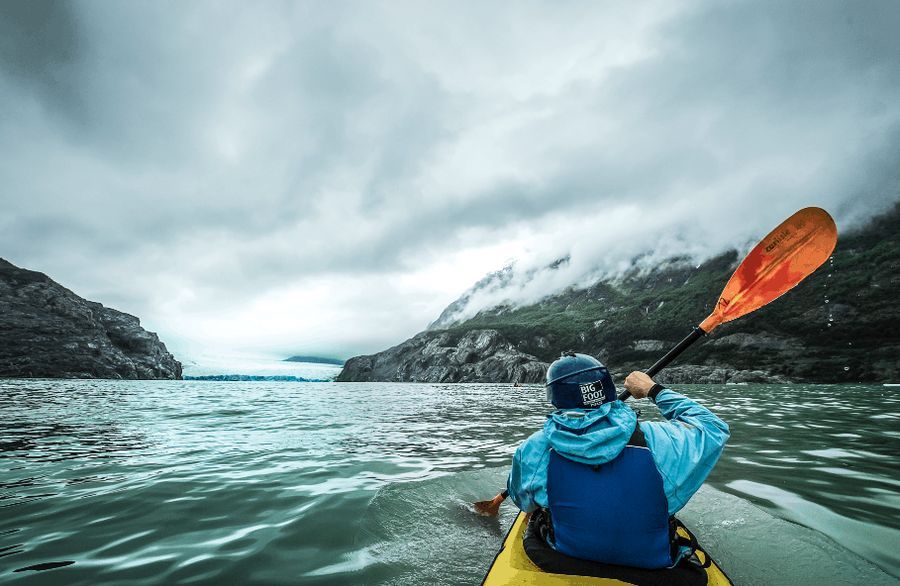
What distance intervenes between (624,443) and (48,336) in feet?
754

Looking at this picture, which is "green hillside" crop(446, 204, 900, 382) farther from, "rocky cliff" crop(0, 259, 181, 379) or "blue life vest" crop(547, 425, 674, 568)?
"rocky cliff" crop(0, 259, 181, 379)

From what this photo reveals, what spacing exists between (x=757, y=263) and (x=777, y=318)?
189m

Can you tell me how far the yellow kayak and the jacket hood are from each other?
3.32 ft

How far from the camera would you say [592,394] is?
406 cm

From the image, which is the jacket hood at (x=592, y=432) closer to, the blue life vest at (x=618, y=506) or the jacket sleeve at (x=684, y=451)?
the blue life vest at (x=618, y=506)

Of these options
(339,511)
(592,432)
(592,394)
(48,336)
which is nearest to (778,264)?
(592,394)

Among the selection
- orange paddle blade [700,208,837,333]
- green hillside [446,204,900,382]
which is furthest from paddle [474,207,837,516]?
green hillside [446,204,900,382]

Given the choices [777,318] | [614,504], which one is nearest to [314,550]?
[614,504]

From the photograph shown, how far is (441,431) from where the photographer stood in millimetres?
20172

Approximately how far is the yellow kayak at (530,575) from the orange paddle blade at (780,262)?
5289 millimetres

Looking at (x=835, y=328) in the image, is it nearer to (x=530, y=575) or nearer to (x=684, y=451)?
(x=684, y=451)

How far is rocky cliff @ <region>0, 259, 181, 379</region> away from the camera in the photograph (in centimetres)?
15475

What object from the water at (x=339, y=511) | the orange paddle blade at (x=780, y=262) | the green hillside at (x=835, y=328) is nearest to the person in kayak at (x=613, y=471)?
the water at (x=339, y=511)

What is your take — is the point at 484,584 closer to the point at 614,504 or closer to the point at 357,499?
the point at 614,504
